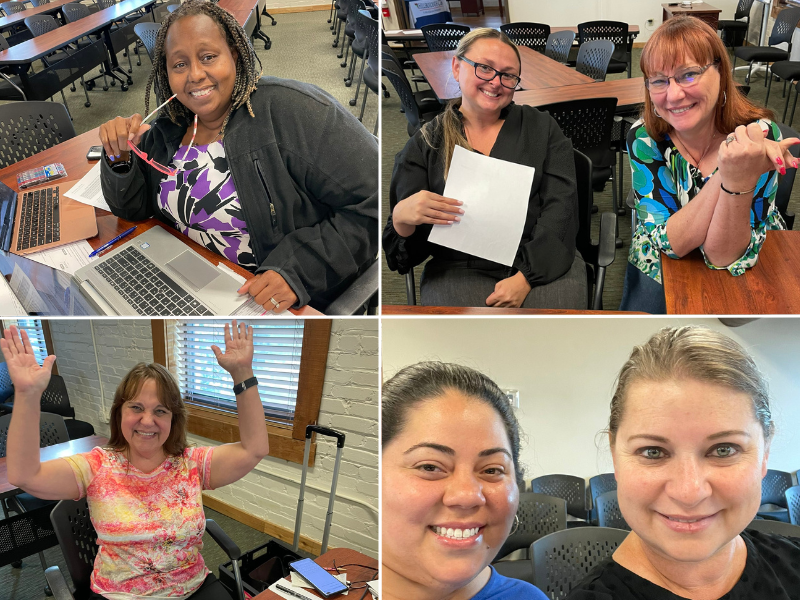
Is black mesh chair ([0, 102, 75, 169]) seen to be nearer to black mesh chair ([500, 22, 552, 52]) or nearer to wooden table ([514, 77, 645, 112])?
wooden table ([514, 77, 645, 112])

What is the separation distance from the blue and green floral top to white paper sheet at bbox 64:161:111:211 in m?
1.69

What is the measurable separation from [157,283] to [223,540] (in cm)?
77

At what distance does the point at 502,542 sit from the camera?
2.62 ft

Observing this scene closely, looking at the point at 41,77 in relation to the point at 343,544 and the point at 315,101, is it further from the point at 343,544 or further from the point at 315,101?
the point at 343,544

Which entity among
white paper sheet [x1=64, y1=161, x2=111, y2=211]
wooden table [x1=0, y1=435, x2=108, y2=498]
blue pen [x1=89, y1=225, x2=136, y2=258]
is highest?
white paper sheet [x1=64, y1=161, x2=111, y2=211]

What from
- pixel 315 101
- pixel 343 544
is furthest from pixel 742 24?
pixel 343 544

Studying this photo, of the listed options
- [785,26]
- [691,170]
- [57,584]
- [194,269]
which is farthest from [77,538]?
[785,26]

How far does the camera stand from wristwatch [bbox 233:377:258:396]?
4.75 ft

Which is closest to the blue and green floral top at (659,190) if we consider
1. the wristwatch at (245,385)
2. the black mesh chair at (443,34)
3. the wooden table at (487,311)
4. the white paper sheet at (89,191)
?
the wooden table at (487,311)

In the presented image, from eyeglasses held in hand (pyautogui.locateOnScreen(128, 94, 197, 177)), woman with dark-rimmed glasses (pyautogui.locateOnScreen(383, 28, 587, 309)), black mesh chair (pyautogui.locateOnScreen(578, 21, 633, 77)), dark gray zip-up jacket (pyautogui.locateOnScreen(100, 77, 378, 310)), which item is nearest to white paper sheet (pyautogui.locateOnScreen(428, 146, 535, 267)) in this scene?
woman with dark-rimmed glasses (pyautogui.locateOnScreen(383, 28, 587, 309))

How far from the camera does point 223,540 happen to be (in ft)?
5.46

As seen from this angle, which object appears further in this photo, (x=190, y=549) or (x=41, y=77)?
(x=41, y=77)

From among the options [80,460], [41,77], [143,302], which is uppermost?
[41,77]

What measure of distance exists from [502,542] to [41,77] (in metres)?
Answer: 5.45
